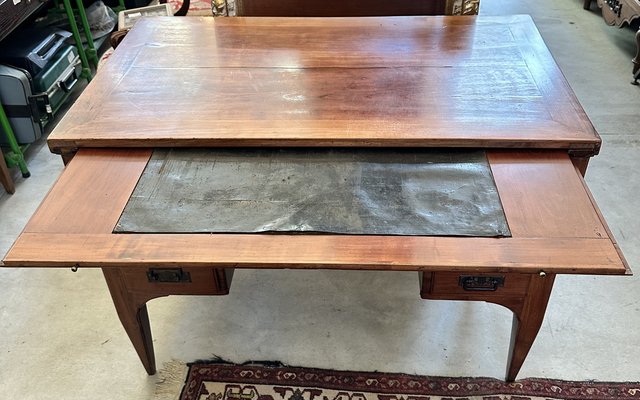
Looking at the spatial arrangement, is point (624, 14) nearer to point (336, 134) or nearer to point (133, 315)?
point (336, 134)

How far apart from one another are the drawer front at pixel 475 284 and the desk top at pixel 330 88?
10.7 inches

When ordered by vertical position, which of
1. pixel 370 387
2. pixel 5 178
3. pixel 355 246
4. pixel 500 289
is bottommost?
pixel 370 387

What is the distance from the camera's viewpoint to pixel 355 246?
0.93 metres

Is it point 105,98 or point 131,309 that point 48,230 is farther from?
point 105,98

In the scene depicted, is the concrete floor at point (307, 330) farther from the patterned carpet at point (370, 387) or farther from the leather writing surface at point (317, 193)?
the leather writing surface at point (317, 193)

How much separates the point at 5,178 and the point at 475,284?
179 cm

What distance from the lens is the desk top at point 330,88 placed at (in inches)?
45.4

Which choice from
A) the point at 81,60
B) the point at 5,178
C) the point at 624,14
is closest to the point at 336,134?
the point at 5,178

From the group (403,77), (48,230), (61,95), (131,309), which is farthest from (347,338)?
(61,95)

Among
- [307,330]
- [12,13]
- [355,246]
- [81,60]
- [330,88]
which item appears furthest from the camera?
[81,60]

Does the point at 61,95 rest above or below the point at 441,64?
below

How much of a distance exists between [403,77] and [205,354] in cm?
91

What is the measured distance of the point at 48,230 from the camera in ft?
3.20

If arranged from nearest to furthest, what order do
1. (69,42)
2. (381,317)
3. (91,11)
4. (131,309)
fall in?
(131,309) → (381,317) → (69,42) → (91,11)
